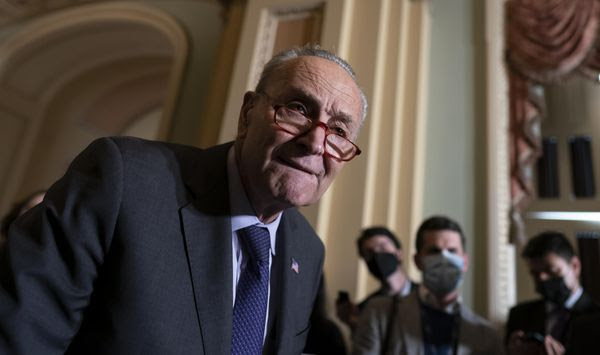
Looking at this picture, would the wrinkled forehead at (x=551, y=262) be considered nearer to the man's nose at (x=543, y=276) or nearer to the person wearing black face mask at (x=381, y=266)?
the man's nose at (x=543, y=276)

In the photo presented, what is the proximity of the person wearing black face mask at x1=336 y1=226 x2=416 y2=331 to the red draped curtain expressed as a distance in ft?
4.50

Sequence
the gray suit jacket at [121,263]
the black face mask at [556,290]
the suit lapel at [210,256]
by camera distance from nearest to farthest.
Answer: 1. the gray suit jacket at [121,263]
2. the suit lapel at [210,256]
3. the black face mask at [556,290]

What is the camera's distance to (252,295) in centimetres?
92

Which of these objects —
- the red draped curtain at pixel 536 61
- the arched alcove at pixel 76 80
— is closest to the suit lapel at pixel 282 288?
the red draped curtain at pixel 536 61

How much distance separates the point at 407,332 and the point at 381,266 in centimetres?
38

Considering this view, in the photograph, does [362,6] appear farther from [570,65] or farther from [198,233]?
[198,233]

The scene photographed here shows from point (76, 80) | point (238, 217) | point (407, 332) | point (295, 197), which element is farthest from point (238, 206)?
Answer: point (76, 80)

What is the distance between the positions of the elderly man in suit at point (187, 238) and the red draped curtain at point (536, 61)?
2386 millimetres

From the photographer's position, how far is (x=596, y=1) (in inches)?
122

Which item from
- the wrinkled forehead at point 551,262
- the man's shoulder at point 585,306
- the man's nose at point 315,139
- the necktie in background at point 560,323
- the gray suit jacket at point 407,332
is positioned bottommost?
the gray suit jacket at point 407,332

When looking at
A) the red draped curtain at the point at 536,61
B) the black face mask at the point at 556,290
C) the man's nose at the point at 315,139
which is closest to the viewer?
the man's nose at the point at 315,139

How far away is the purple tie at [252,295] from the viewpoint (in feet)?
2.88

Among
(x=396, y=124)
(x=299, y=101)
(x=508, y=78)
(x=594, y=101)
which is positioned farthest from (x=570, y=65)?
(x=299, y=101)

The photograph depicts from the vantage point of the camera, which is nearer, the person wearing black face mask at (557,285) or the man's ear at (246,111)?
the man's ear at (246,111)
